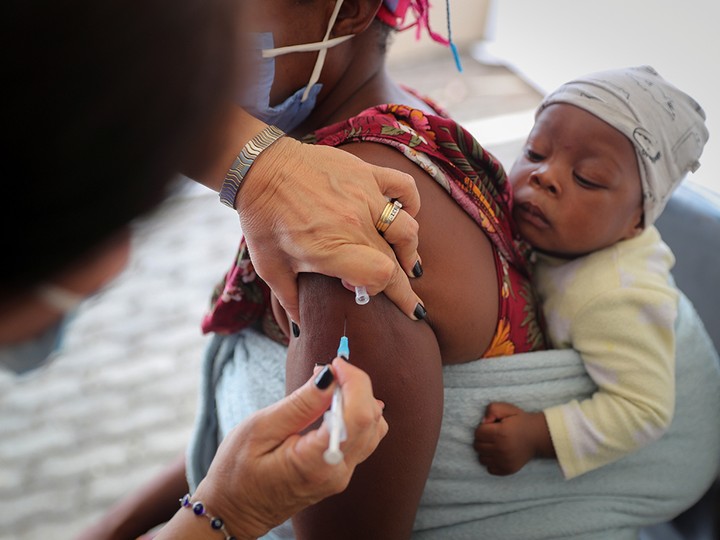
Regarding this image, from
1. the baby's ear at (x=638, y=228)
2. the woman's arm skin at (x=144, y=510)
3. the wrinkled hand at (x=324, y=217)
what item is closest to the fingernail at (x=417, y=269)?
the wrinkled hand at (x=324, y=217)

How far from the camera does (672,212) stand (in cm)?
146

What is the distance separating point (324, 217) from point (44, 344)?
343mm

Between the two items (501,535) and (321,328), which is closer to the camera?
(321,328)

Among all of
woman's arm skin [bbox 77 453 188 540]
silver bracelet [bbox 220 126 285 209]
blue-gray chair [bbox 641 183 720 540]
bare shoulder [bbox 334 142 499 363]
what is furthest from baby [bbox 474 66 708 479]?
woman's arm skin [bbox 77 453 188 540]

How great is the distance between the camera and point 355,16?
1.04 m

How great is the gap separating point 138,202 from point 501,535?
2.84 ft

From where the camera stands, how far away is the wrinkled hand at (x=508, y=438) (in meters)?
1.02

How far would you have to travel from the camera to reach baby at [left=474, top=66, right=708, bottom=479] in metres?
1.10

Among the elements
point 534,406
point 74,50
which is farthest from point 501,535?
point 74,50

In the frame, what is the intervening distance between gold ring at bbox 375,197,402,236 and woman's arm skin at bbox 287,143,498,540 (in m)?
0.08

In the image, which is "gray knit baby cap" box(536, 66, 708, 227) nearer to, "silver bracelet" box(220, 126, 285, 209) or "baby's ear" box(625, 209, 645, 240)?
"baby's ear" box(625, 209, 645, 240)

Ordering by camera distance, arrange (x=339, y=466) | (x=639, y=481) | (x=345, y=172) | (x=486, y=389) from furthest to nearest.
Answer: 1. (x=639, y=481)
2. (x=486, y=389)
3. (x=345, y=172)
4. (x=339, y=466)

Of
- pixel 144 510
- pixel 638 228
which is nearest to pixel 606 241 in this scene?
pixel 638 228

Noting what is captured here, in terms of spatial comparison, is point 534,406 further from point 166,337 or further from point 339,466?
point 166,337
